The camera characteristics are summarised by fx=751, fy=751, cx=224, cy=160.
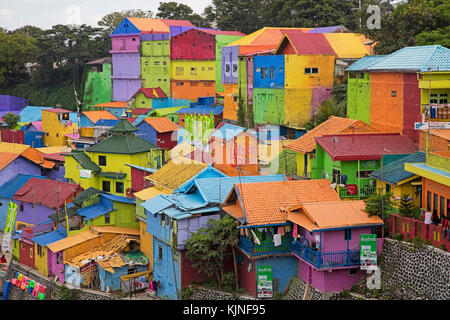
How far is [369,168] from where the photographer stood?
88.5ft

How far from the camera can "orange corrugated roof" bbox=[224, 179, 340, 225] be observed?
24.3 meters

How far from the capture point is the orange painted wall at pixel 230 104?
4500cm

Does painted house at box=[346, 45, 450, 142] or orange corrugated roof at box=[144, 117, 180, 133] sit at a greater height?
painted house at box=[346, 45, 450, 142]

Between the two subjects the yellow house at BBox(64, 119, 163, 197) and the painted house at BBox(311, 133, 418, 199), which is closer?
the painted house at BBox(311, 133, 418, 199)

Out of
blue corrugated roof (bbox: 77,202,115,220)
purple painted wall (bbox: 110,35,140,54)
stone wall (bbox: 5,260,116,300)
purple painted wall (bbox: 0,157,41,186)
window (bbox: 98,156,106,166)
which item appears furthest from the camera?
purple painted wall (bbox: 110,35,140,54)

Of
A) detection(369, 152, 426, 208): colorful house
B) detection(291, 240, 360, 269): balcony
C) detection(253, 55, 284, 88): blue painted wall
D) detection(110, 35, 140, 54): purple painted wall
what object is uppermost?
detection(110, 35, 140, 54): purple painted wall

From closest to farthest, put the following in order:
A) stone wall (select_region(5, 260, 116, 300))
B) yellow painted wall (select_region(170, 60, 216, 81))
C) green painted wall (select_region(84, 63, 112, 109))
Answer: stone wall (select_region(5, 260, 116, 300)) < yellow painted wall (select_region(170, 60, 216, 81)) < green painted wall (select_region(84, 63, 112, 109))

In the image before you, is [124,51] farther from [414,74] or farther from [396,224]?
[396,224]

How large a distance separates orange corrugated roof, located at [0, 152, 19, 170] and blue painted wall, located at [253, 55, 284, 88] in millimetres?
14023

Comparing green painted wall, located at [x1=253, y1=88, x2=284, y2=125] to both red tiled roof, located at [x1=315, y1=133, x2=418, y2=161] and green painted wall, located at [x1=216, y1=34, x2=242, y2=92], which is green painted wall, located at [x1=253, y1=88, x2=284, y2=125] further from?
green painted wall, located at [x1=216, y1=34, x2=242, y2=92]

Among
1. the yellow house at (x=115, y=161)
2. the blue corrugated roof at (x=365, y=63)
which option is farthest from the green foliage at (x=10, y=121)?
Result: the blue corrugated roof at (x=365, y=63)

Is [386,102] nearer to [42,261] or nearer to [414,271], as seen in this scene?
[414,271]

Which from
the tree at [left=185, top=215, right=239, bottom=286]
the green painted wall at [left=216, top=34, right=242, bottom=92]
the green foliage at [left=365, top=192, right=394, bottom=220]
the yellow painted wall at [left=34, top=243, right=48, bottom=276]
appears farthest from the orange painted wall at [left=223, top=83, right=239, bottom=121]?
the green foliage at [left=365, top=192, right=394, bottom=220]

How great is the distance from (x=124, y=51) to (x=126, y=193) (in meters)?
28.9
